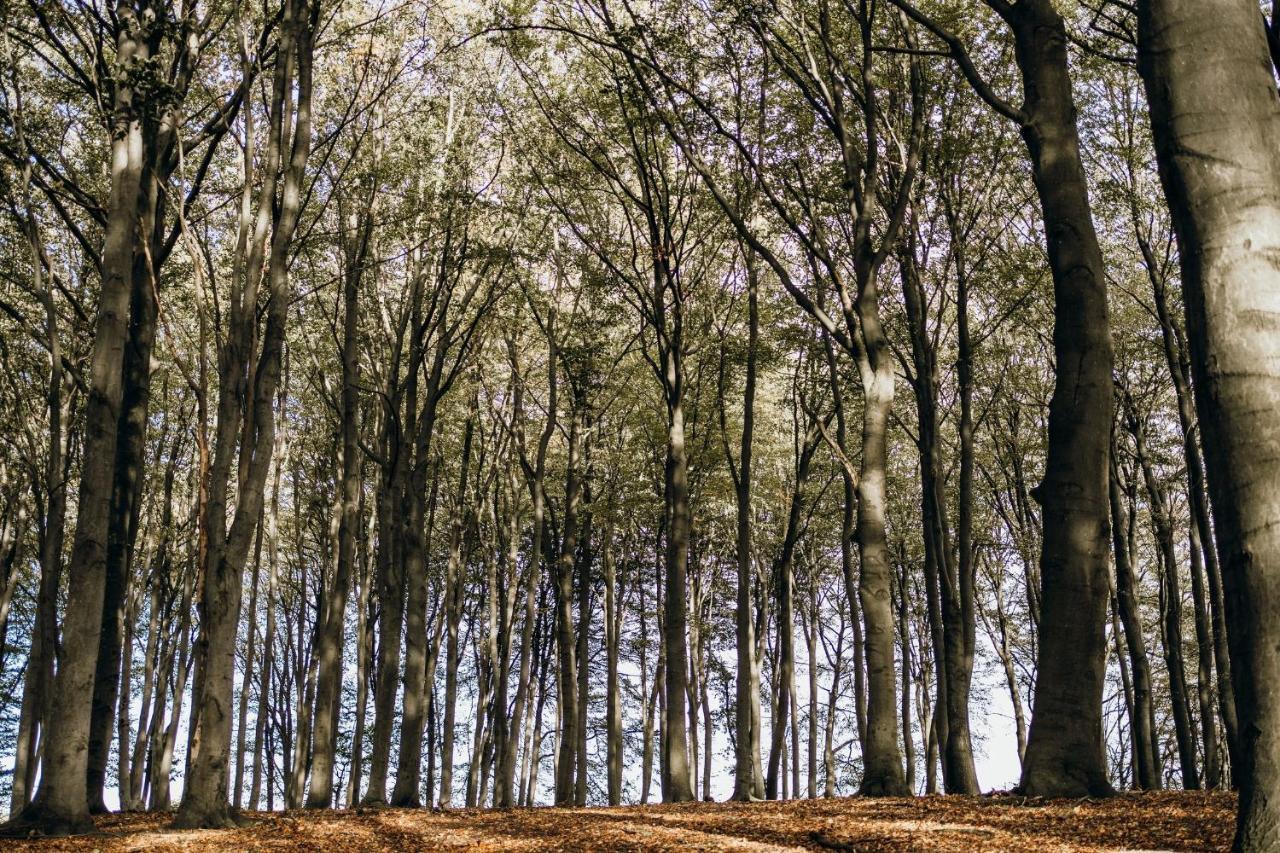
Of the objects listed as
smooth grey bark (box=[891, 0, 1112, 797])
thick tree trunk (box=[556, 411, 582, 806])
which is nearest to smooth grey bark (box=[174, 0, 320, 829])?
smooth grey bark (box=[891, 0, 1112, 797])

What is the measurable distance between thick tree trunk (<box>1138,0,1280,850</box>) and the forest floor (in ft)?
6.18

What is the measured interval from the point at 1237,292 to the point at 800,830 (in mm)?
5003

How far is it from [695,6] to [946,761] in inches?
542

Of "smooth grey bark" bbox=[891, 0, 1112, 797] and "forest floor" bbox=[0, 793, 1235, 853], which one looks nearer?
"forest floor" bbox=[0, 793, 1235, 853]

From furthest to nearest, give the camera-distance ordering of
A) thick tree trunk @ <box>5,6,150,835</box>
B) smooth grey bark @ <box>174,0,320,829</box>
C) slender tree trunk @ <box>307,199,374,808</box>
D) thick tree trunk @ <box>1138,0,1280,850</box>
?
slender tree trunk @ <box>307,199,374,808</box>, smooth grey bark @ <box>174,0,320,829</box>, thick tree trunk @ <box>5,6,150,835</box>, thick tree trunk @ <box>1138,0,1280,850</box>

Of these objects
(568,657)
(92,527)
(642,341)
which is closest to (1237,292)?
(92,527)

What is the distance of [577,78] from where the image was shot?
19.1 m

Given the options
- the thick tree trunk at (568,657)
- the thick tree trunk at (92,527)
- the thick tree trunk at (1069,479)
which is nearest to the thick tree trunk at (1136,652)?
the thick tree trunk at (568,657)

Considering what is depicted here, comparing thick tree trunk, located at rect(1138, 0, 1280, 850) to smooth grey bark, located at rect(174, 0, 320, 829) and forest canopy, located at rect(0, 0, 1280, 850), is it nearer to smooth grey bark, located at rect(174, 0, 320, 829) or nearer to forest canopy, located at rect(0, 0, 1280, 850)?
forest canopy, located at rect(0, 0, 1280, 850)

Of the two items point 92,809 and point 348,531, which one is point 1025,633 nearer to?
point 348,531

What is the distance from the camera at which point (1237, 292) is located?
404 cm

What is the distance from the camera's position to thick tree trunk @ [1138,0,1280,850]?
383 cm

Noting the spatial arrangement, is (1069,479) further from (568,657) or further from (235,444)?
(568,657)

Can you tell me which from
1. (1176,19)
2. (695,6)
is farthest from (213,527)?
(695,6)
